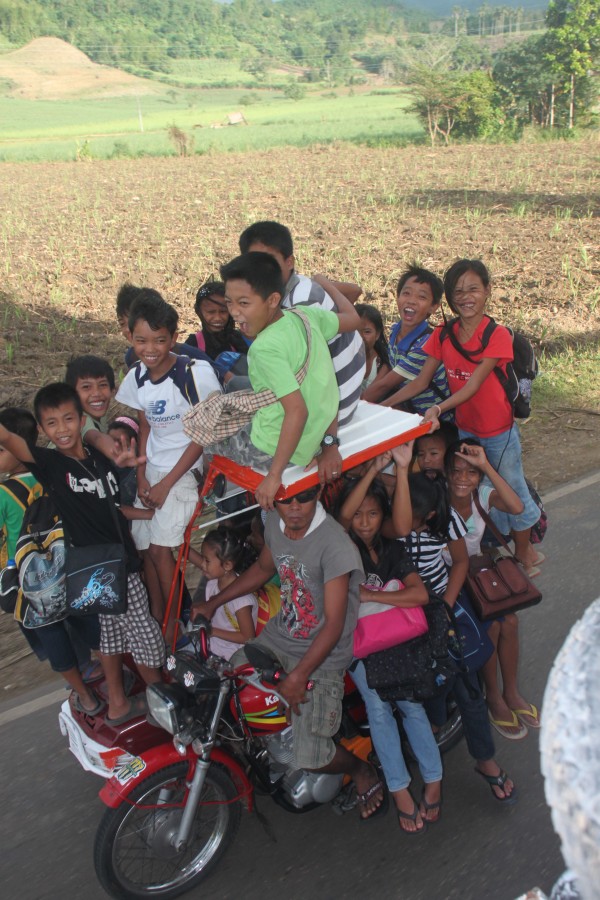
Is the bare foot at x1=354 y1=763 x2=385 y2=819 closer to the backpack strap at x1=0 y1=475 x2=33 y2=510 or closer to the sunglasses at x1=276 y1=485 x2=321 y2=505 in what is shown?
the sunglasses at x1=276 y1=485 x2=321 y2=505

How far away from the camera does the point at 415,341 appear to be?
446 centimetres

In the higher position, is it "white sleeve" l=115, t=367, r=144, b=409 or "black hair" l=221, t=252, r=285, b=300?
"black hair" l=221, t=252, r=285, b=300

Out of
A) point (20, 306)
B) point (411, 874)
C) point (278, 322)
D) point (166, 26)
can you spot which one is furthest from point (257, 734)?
point (166, 26)

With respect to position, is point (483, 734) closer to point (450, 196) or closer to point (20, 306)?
point (20, 306)

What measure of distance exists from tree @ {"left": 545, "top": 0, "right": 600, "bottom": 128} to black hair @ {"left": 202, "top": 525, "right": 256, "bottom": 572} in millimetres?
40225

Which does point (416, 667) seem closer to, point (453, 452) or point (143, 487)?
point (453, 452)

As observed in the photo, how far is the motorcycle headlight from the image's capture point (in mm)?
2668

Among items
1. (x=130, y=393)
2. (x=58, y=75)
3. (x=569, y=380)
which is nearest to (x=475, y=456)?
Answer: (x=130, y=393)

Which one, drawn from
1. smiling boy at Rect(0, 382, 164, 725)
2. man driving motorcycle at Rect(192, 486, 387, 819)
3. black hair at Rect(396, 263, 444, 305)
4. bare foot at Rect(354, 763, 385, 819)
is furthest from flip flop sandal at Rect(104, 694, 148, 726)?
black hair at Rect(396, 263, 444, 305)

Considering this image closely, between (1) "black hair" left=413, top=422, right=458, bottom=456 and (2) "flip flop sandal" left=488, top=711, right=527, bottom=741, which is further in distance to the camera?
(1) "black hair" left=413, top=422, right=458, bottom=456

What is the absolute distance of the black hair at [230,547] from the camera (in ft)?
10.7

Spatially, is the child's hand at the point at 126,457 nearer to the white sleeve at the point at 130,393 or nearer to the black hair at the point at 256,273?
the white sleeve at the point at 130,393

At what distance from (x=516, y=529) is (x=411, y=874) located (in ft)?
6.13

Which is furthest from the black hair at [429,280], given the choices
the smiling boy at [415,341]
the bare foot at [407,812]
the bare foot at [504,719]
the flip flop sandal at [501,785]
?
the bare foot at [407,812]
